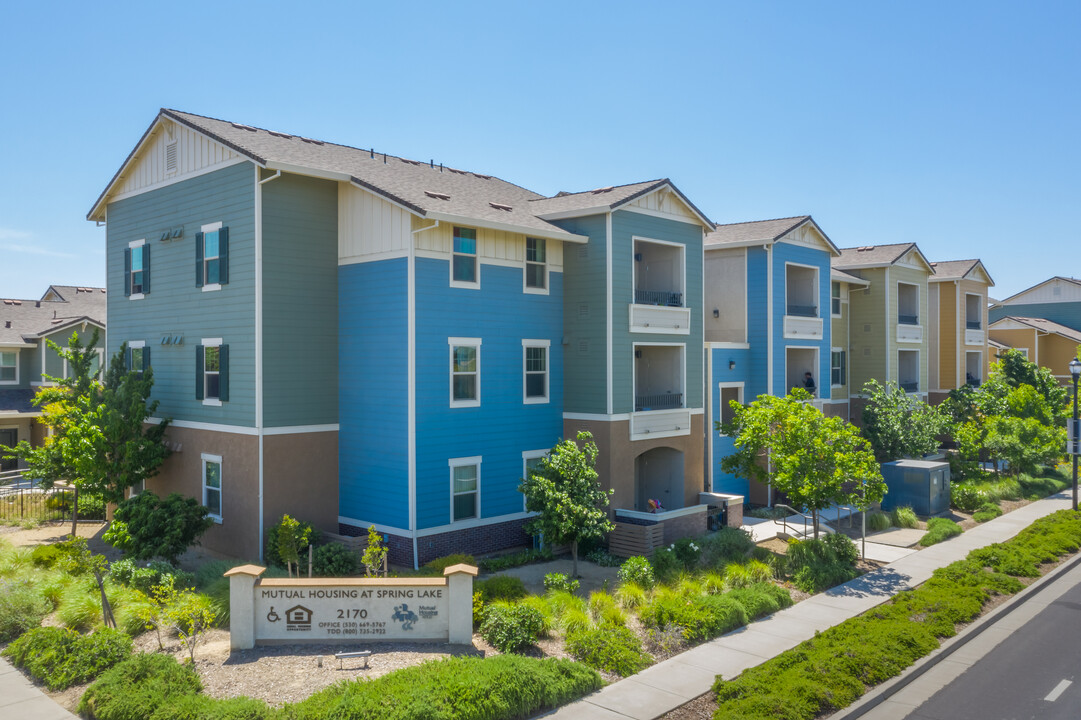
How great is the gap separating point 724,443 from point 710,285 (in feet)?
21.8

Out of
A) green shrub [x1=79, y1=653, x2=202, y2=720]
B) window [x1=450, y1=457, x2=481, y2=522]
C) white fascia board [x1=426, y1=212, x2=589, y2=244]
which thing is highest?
white fascia board [x1=426, y1=212, x2=589, y2=244]

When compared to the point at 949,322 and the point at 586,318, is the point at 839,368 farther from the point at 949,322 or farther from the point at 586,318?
the point at 586,318

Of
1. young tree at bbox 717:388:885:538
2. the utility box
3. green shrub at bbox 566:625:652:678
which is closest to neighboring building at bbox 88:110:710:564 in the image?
young tree at bbox 717:388:885:538

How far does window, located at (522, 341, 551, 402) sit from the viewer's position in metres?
22.5

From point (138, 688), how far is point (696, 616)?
9676 mm

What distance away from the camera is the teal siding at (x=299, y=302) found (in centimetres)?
1995

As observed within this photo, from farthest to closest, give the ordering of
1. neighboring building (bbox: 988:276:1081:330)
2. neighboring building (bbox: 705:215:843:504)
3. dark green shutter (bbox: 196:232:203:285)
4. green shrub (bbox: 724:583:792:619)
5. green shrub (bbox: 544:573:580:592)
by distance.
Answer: neighboring building (bbox: 988:276:1081:330) → neighboring building (bbox: 705:215:843:504) → dark green shutter (bbox: 196:232:203:285) → green shrub (bbox: 544:573:580:592) → green shrub (bbox: 724:583:792:619)

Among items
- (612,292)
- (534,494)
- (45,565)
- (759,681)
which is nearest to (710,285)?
(612,292)

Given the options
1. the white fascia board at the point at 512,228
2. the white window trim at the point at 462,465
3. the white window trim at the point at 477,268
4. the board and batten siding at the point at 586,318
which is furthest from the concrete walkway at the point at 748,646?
the white fascia board at the point at 512,228

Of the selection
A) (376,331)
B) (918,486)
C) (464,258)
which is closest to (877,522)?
(918,486)

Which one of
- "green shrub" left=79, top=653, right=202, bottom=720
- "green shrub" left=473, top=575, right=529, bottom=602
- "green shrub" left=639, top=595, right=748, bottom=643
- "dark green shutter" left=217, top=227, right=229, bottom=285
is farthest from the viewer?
"dark green shutter" left=217, top=227, right=229, bottom=285

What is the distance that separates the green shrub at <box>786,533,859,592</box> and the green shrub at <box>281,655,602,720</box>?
861 cm

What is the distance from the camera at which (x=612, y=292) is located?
2242 centimetres

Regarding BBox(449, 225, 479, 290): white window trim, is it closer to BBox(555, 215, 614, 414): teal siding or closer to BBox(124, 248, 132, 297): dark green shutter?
BBox(555, 215, 614, 414): teal siding
